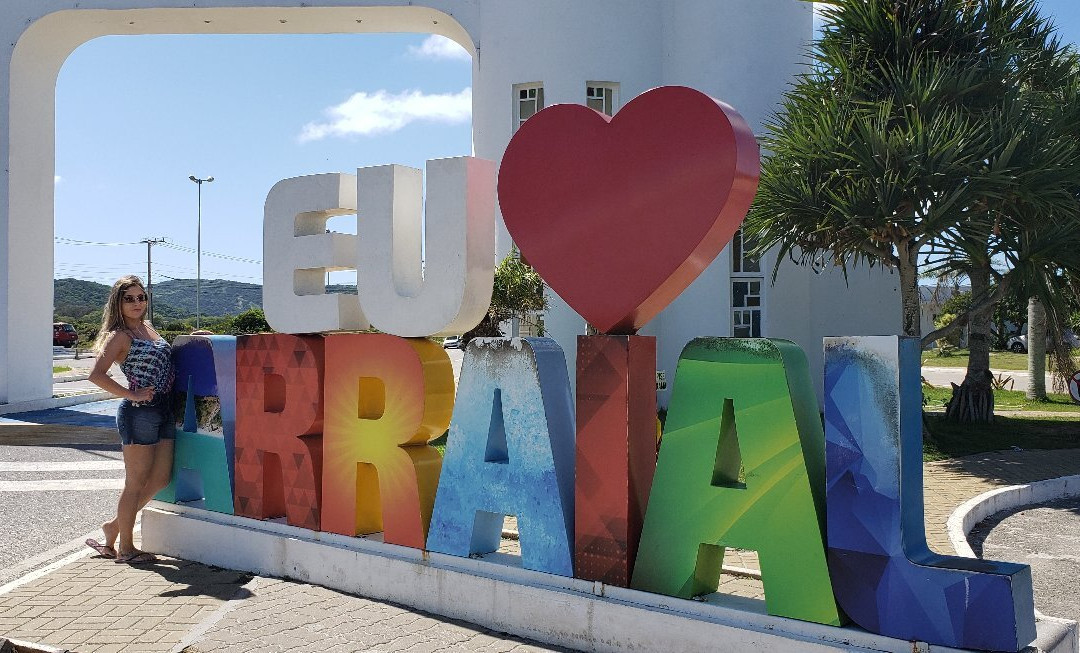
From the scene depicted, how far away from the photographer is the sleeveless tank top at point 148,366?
6691mm

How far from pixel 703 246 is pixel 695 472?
1.18m

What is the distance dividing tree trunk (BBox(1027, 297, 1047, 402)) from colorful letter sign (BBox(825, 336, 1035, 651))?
18117mm

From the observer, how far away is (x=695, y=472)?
4.62m

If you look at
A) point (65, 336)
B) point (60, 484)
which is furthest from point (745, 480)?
point (65, 336)

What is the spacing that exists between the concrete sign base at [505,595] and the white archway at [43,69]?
1264 centimetres

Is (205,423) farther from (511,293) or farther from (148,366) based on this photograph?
(511,293)

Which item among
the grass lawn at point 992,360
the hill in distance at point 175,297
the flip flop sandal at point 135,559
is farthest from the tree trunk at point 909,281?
the hill in distance at point 175,297

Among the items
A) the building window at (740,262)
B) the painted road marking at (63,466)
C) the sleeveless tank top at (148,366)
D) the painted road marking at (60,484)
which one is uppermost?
the building window at (740,262)

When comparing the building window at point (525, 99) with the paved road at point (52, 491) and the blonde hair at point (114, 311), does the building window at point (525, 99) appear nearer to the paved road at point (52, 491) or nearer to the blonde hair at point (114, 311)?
the paved road at point (52, 491)

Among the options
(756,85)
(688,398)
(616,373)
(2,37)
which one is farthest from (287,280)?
(2,37)

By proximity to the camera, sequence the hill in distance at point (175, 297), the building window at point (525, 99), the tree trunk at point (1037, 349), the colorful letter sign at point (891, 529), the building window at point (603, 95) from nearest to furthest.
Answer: the colorful letter sign at point (891, 529)
the building window at point (603, 95)
the building window at point (525, 99)
the tree trunk at point (1037, 349)
the hill in distance at point (175, 297)

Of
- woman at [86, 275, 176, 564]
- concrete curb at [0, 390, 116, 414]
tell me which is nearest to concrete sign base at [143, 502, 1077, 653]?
woman at [86, 275, 176, 564]

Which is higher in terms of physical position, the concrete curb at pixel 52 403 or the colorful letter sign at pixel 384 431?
the colorful letter sign at pixel 384 431

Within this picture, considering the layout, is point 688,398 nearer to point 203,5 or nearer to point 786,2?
point 786,2
